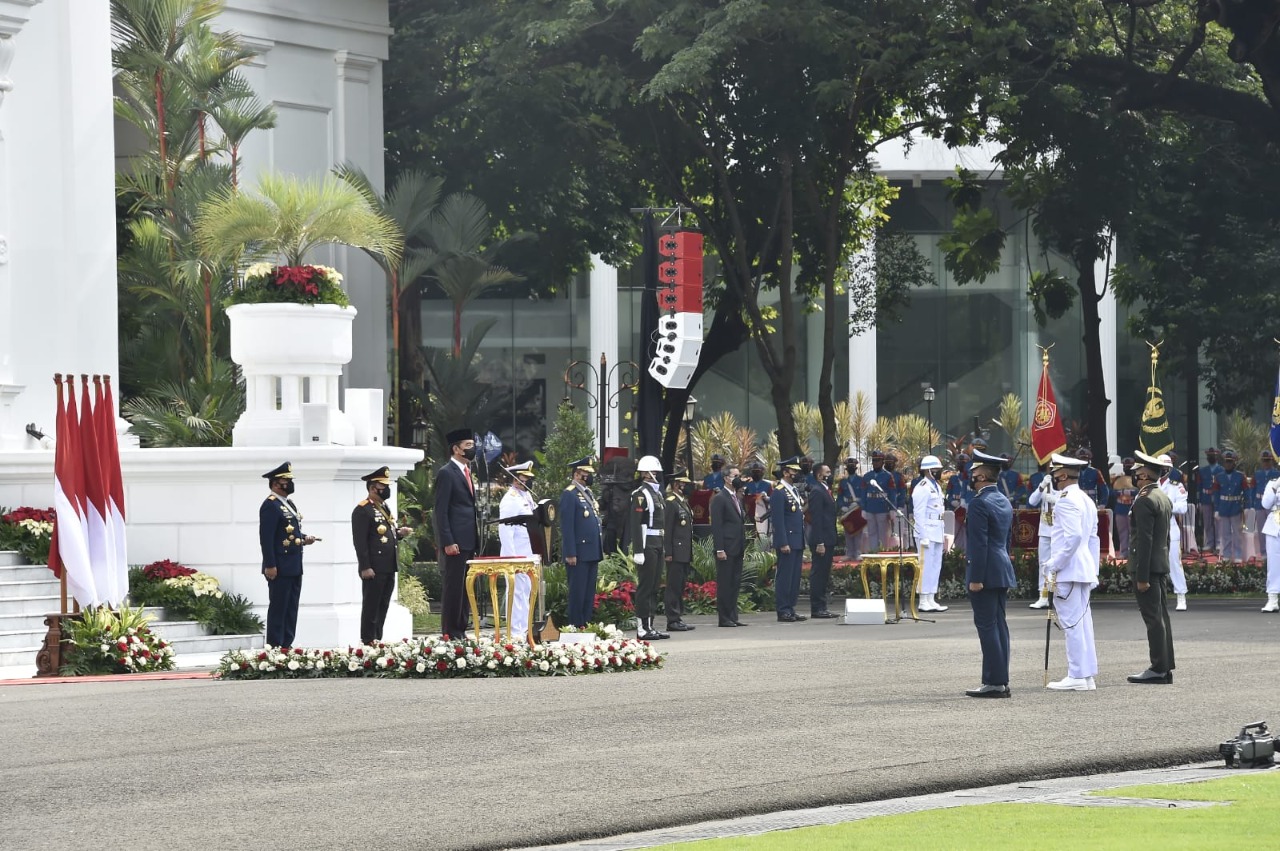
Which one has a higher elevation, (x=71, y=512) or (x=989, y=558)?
(x=71, y=512)

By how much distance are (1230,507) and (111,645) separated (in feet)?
68.0

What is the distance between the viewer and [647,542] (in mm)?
21094

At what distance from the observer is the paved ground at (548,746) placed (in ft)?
30.2

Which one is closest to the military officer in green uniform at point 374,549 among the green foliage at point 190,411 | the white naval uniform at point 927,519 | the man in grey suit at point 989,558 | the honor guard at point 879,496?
the green foliage at point 190,411

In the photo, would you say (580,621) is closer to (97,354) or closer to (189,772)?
(97,354)

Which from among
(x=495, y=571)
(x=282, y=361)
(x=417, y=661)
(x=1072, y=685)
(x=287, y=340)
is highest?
(x=287, y=340)

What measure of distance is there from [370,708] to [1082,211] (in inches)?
857

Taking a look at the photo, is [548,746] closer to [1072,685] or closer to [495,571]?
[1072,685]

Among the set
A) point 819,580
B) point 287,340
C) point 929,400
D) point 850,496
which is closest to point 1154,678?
point 287,340

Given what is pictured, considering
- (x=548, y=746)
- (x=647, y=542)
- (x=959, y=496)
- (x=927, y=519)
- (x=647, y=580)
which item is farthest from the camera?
(x=959, y=496)

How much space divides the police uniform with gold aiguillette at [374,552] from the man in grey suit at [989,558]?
211 inches

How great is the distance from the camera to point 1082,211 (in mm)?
32844

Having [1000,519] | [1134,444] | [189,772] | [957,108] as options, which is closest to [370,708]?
[189,772]

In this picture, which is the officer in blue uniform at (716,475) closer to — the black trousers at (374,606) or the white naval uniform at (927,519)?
the white naval uniform at (927,519)
